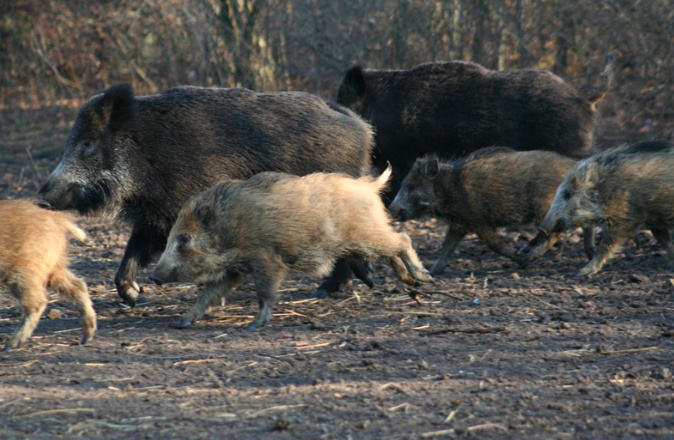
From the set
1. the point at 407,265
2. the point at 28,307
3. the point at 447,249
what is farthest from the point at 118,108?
the point at 447,249

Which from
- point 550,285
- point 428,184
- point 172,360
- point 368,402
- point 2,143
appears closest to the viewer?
point 368,402

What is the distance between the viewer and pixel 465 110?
330 inches

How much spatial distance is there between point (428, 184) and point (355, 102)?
1.59m

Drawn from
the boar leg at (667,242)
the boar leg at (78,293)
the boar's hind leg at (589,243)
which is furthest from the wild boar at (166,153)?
the boar leg at (667,242)

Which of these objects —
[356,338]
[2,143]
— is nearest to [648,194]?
[356,338]

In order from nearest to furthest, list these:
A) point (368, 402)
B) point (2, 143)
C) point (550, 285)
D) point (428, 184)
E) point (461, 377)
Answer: point (368, 402) → point (461, 377) → point (550, 285) → point (428, 184) → point (2, 143)

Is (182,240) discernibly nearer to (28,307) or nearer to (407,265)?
(28,307)

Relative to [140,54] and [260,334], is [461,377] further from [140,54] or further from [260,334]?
[140,54]

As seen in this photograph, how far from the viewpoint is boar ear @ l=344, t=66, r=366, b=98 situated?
8.73 meters

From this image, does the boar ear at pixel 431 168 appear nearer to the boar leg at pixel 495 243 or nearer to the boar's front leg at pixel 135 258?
the boar leg at pixel 495 243

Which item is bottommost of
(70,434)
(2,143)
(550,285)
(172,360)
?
(2,143)

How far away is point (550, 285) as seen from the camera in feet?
21.6

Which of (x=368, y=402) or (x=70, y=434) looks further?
(x=368, y=402)

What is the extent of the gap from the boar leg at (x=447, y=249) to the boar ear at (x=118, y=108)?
2640mm
